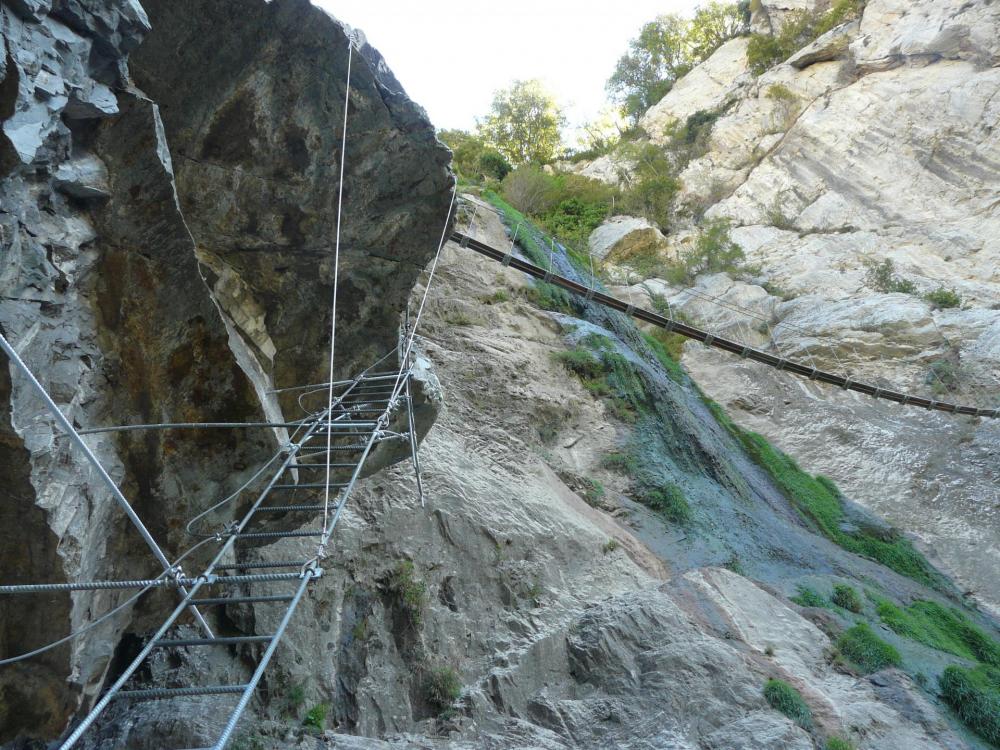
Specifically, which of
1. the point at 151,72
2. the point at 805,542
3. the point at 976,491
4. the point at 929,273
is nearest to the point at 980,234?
the point at 929,273

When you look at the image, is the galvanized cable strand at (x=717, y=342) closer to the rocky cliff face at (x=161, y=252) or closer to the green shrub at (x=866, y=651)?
the green shrub at (x=866, y=651)

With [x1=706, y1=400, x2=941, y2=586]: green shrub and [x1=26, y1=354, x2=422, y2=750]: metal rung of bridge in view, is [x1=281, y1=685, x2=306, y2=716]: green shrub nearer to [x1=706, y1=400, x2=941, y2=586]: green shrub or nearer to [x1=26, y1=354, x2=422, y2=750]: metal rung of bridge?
[x1=26, y1=354, x2=422, y2=750]: metal rung of bridge

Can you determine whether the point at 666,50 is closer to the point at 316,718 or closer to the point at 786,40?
the point at 786,40

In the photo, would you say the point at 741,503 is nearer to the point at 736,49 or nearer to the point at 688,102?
the point at 688,102

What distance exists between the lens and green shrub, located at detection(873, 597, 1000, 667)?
1079cm

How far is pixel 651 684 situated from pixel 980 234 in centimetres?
1918

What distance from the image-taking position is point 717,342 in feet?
50.7

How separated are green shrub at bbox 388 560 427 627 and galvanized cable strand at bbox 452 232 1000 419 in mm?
7404

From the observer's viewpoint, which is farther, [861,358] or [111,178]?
[861,358]

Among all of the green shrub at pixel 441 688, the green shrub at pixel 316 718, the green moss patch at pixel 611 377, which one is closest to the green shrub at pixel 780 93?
the green moss patch at pixel 611 377

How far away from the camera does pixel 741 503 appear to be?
13.4 metres

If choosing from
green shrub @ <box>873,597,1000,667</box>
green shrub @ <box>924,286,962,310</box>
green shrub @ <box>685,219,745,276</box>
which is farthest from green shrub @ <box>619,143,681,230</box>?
green shrub @ <box>873,597,1000,667</box>

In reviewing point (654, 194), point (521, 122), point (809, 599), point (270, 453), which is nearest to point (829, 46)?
point (654, 194)

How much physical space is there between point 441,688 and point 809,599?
5932 mm
